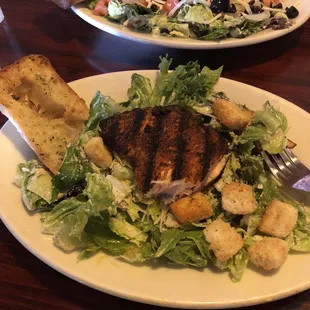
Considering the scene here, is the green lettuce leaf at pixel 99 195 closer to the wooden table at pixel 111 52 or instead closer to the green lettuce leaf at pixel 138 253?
the green lettuce leaf at pixel 138 253

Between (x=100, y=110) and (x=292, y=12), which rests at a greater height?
(x=292, y=12)

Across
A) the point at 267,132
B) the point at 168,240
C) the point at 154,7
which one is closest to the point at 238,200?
the point at 168,240

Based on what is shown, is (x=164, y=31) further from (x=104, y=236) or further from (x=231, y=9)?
(x=104, y=236)

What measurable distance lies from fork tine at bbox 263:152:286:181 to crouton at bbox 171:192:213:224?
0.38 meters

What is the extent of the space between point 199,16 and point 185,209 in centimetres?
183

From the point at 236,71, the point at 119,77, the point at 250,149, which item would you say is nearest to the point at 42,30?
the point at 119,77

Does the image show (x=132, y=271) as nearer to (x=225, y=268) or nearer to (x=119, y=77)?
(x=225, y=268)

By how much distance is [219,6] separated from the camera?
3.33 metres

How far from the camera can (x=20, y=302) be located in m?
1.77

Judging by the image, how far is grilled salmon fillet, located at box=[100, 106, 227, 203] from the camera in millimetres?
1859

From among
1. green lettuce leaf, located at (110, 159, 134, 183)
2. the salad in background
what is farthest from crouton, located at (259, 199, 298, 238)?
the salad in background

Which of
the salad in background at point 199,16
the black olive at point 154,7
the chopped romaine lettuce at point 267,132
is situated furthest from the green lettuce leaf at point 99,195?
the black olive at point 154,7

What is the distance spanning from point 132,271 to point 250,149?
2.56 feet

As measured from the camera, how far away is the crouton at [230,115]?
82.7 inches
